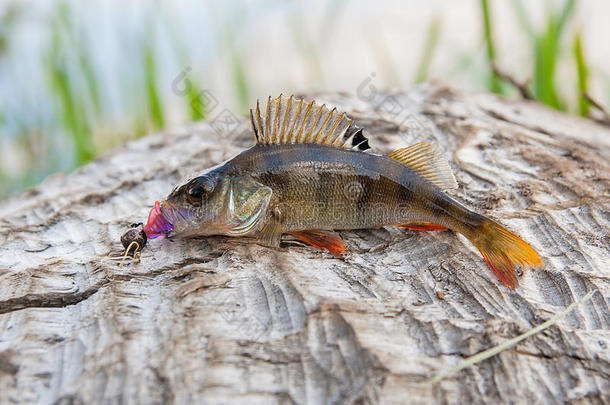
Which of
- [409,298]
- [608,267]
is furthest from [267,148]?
[608,267]

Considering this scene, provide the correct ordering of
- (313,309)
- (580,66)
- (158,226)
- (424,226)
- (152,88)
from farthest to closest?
(152,88), (580,66), (424,226), (158,226), (313,309)

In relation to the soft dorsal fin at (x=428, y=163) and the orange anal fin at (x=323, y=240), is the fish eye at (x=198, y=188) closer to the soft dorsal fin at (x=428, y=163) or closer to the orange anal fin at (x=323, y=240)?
the orange anal fin at (x=323, y=240)

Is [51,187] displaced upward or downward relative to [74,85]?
downward

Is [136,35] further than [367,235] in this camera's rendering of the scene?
Yes

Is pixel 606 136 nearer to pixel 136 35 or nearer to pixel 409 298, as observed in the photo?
pixel 409 298

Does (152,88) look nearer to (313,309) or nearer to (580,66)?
(580,66)

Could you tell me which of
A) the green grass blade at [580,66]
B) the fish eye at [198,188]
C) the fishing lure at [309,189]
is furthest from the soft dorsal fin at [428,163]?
the green grass blade at [580,66]

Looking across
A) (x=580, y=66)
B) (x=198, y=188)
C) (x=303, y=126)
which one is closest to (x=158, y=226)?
(x=198, y=188)

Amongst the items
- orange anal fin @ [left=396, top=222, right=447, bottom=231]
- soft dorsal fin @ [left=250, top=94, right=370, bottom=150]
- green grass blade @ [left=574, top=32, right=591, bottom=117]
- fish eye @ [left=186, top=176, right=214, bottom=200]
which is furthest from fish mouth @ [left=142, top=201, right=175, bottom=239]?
green grass blade @ [left=574, top=32, right=591, bottom=117]
